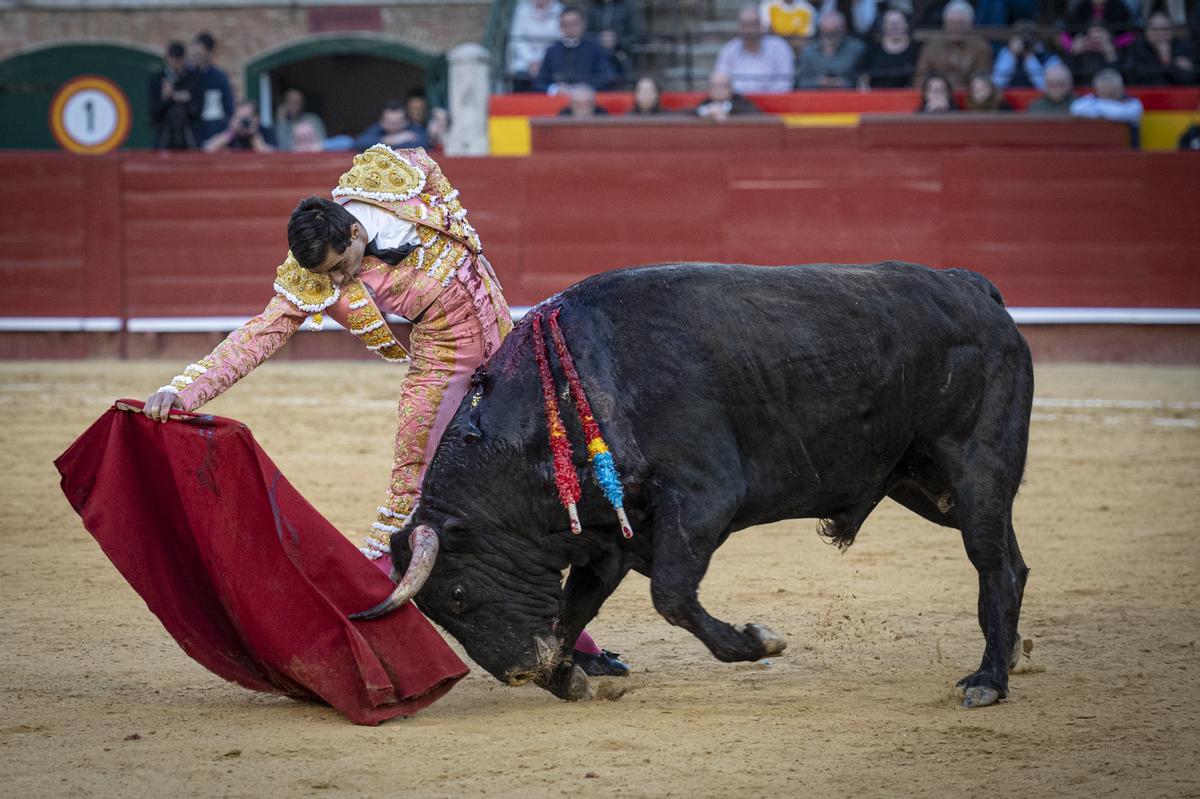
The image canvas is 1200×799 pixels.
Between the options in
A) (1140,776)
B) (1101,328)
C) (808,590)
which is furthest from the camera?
(1101,328)

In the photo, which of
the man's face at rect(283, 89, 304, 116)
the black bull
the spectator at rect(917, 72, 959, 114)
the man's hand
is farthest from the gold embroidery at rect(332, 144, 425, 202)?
the man's face at rect(283, 89, 304, 116)

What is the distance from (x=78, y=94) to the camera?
1312 cm

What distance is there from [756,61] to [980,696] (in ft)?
25.8

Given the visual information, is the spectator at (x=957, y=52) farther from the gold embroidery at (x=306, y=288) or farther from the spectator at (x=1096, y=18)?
the gold embroidery at (x=306, y=288)

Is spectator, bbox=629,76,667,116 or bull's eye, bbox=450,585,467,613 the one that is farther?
spectator, bbox=629,76,667,116

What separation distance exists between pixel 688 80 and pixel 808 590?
6.74 m

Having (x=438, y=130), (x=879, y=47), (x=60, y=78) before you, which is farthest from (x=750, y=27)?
(x=60, y=78)

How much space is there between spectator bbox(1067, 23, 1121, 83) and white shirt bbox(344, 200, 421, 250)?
25.9ft

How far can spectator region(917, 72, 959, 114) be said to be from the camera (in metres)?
10.0

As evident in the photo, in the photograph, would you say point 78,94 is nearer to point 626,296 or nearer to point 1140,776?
point 626,296

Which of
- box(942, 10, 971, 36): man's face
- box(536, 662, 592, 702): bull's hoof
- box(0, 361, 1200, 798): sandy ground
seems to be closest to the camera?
box(0, 361, 1200, 798): sandy ground

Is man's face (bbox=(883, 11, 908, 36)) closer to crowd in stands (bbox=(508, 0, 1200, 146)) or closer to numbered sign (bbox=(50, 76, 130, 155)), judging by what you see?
crowd in stands (bbox=(508, 0, 1200, 146))

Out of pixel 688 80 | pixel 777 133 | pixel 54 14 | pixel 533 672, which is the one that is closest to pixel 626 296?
pixel 533 672

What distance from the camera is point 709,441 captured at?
3299 millimetres
